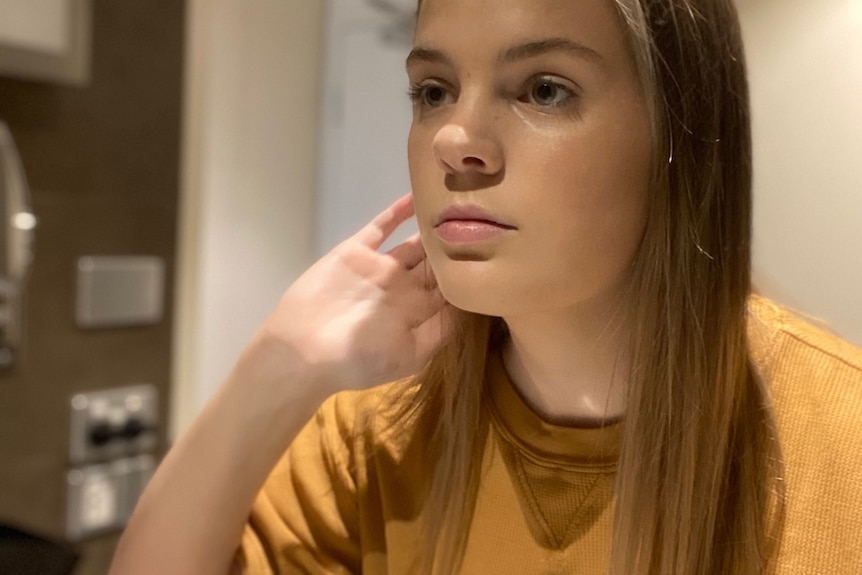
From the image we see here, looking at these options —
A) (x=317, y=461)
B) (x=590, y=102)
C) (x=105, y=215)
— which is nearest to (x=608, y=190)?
(x=590, y=102)

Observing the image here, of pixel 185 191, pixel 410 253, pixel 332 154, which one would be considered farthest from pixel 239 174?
pixel 410 253

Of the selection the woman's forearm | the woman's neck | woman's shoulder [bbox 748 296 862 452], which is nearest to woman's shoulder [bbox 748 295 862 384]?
woman's shoulder [bbox 748 296 862 452]

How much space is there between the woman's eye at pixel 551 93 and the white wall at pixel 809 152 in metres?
0.40

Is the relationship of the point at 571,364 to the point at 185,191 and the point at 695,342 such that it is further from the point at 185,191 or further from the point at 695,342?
the point at 185,191

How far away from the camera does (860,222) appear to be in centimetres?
89

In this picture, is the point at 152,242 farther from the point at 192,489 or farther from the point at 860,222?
the point at 860,222

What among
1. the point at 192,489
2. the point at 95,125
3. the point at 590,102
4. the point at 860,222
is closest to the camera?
the point at 590,102

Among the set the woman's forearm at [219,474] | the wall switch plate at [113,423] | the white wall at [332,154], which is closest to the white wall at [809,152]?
the white wall at [332,154]

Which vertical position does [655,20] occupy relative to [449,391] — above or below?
above

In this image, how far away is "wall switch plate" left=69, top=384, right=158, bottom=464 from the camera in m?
1.21

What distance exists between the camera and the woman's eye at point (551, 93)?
0.60 metres

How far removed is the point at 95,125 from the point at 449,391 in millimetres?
731

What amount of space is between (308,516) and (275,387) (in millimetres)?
130

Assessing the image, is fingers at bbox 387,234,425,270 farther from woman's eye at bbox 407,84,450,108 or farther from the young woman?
woman's eye at bbox 407,84,450,108
